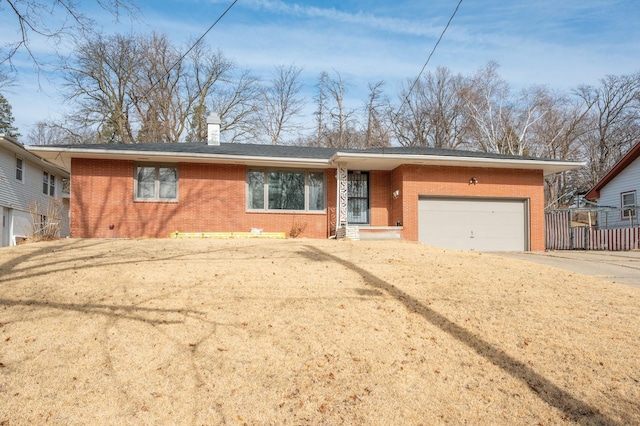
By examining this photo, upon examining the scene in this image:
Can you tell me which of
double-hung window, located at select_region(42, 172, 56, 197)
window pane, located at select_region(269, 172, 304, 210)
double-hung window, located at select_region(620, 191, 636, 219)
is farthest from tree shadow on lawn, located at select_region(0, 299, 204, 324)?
double-hung window, located at select_region(620, 191, 636, 219)

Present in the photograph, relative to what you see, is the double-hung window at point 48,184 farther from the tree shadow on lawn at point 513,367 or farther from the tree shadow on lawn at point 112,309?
the tree shadow on lawn at point 513,367

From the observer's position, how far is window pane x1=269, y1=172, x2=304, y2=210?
1559cm

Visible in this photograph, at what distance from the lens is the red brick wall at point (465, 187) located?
15.0 metres

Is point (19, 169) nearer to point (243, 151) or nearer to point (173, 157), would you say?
point (173, 157)

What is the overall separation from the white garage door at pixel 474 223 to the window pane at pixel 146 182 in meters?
8.85

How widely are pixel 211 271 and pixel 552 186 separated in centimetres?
3537

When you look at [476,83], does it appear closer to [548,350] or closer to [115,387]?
[548,350]

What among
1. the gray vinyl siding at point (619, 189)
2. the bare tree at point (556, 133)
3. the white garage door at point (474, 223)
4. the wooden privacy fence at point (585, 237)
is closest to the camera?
the white garage door at point (474, 223)

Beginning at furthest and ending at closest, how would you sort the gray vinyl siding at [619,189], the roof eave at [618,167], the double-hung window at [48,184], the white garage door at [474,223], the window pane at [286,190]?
1. the double-hung window at [48,184]
2. the gray vinyl siding at [619,189]
3. the roof eave at [618,167]
4. the window pane at [286,190]
5. the white garage door at [474,223]

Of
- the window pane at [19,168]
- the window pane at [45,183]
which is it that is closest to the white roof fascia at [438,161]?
the window pane at [19,168]

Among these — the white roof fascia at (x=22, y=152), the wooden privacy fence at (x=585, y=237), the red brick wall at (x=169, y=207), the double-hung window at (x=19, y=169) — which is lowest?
the wooden privacy fence at (x=585, y=237)

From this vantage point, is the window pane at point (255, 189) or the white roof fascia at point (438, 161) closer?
the white roof fascia at point (438, 161)

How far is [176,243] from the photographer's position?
1169 cm

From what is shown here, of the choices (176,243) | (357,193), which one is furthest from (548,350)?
(357,193)
